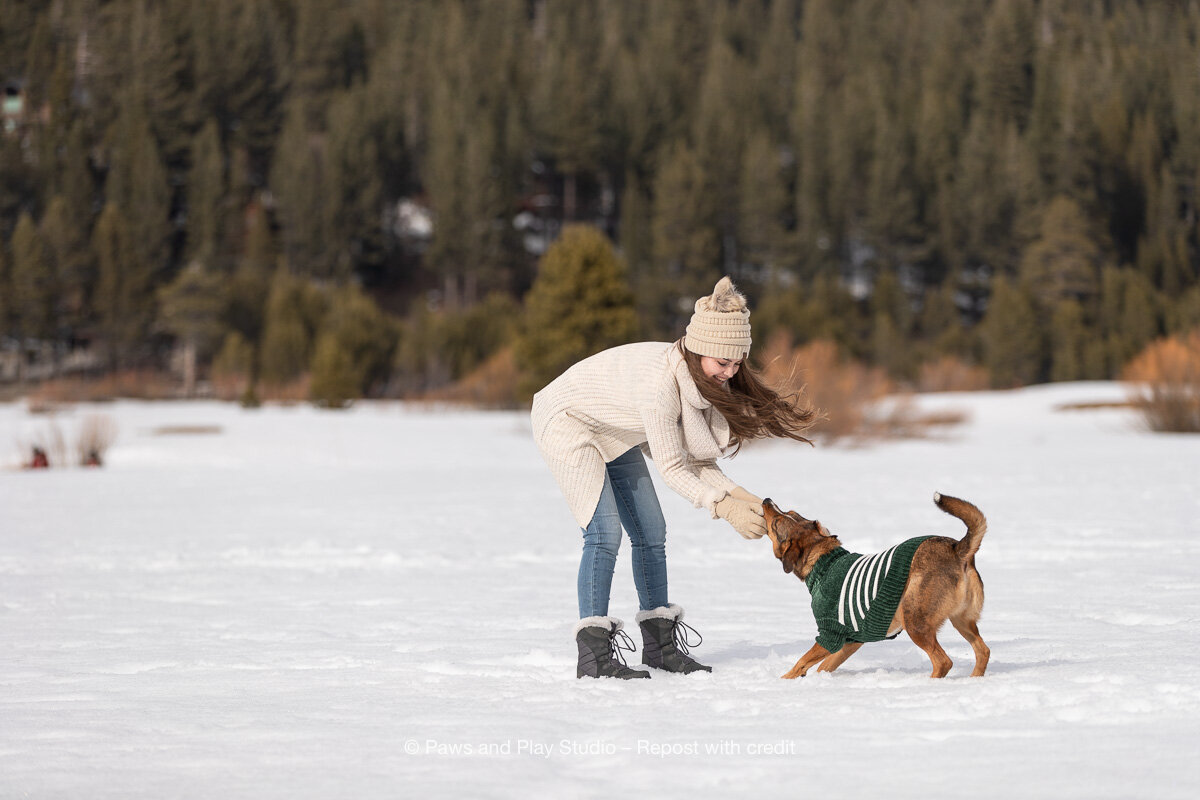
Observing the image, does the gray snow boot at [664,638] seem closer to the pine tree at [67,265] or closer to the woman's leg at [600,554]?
the woman's leg at [600,554]

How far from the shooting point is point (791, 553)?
5148mm

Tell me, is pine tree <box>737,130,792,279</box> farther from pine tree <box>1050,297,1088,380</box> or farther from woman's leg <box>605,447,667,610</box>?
woman's leg <box>605,447,667,610</box>

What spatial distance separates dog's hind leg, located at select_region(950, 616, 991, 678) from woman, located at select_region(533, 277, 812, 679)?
80 centimetres

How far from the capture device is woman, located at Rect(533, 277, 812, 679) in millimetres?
5008

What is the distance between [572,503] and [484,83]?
6567 cm

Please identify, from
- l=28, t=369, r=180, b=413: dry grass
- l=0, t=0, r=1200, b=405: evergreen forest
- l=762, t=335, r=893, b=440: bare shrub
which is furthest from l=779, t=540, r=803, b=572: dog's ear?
l=0, t=0, r=1200, b=405: evergreen forest

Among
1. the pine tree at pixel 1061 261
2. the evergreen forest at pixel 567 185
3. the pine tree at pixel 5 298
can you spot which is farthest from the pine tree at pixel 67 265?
the pine tree at pixel 1061 261

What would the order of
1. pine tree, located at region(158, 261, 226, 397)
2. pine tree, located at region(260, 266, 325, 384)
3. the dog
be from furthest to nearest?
pine tree, located at region(158, 261, 226, 397), pine tree, located at region(260, 266, 325, 384), the dog

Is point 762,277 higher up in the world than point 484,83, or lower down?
lower down

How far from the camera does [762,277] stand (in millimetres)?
61469

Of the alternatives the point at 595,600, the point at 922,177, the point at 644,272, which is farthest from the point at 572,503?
the point at 922,177

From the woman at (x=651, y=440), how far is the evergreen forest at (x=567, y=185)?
36763 mm

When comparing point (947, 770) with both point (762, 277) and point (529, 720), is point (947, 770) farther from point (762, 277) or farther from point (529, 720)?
point (762, 277)

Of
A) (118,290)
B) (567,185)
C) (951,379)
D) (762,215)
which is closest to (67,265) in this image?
(118,290)
